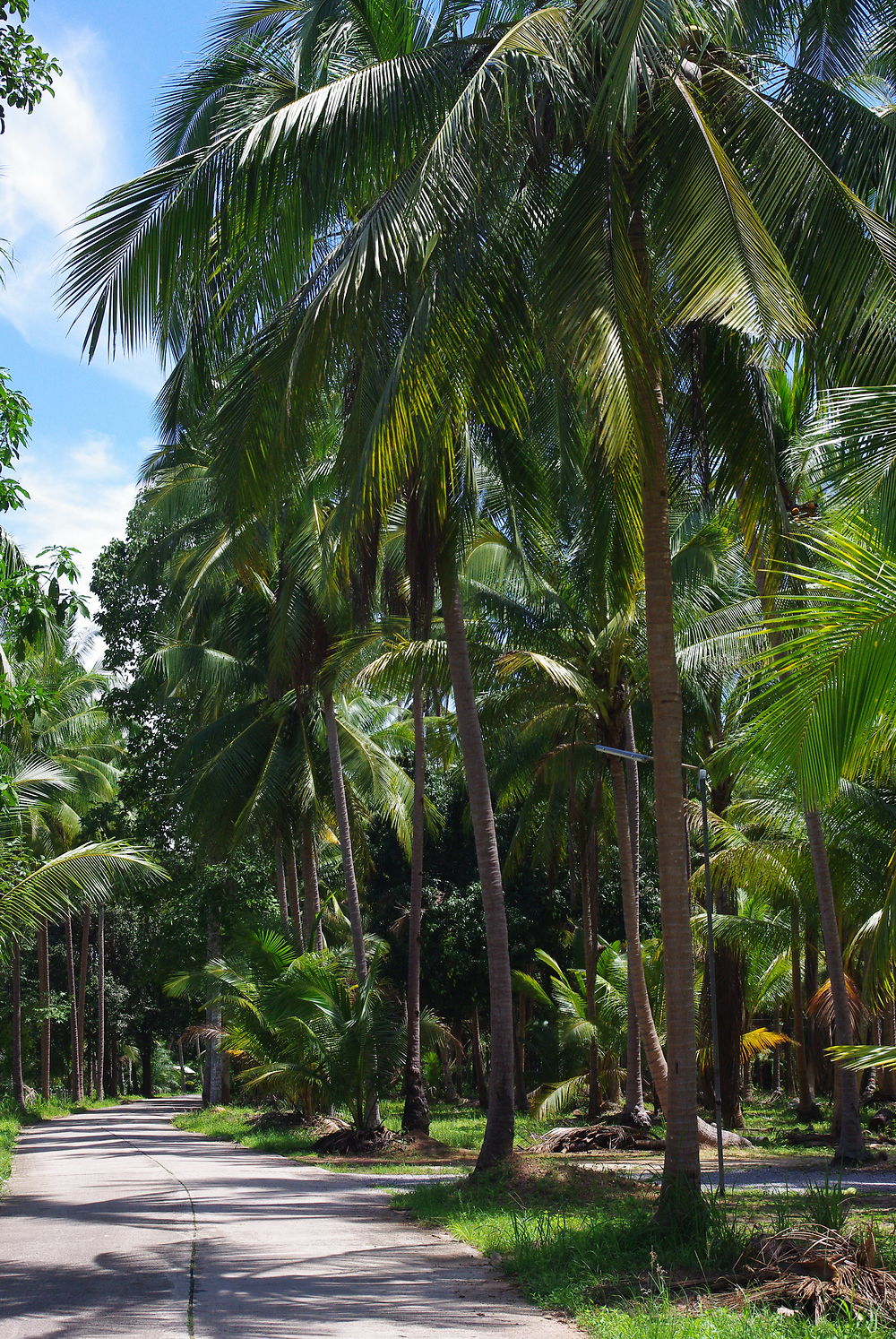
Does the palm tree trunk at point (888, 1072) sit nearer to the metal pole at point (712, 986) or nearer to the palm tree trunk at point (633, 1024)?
the metal pole at point (712, 986)

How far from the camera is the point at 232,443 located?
341 inches

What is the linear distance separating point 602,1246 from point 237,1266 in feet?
8.31

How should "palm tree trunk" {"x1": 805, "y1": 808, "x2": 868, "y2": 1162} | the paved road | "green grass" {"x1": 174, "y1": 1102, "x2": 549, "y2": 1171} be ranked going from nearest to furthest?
1. the paved road
2. "palm tree trunk" {"x1": 805, "y1": 808, "x2": 868, "y2": 1162}
3. "green grass" {"x1": 174, "y1": 1102, "x2": 549, "y2": 1171}

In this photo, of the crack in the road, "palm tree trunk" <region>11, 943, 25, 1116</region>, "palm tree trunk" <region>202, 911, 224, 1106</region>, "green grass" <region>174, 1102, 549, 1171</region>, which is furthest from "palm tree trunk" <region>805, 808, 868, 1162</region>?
"palm tree trunk" <region>11, 943, 25, 1116</region>

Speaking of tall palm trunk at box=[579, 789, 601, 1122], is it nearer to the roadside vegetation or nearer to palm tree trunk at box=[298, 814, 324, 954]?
the roadside vegetation

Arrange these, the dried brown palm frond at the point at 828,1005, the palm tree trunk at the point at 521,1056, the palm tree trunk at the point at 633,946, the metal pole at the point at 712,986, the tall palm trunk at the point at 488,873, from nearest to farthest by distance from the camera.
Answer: the metal pole at the point at 712,986, the tall palm trunk at the point at 488,873, the palm tree trunk at the point at 633,946, the dried brown palm frond at the point at 828,1005, the palm tree trunk at the point at 521,1056

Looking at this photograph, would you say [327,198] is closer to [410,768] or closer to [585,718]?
[585,718]

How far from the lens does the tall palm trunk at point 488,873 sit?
12516 mm

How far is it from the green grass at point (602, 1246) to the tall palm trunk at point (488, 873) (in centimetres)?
143

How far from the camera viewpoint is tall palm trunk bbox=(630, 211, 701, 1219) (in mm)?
7727

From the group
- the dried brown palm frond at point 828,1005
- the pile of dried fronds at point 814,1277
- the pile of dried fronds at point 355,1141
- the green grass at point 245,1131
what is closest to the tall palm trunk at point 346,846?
the pile of dried fronds at point 355,1141

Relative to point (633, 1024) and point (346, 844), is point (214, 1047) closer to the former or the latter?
point (346, 844)

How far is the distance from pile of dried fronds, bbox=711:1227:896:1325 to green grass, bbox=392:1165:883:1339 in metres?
0.20

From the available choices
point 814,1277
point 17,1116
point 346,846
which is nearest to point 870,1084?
point 346,846
